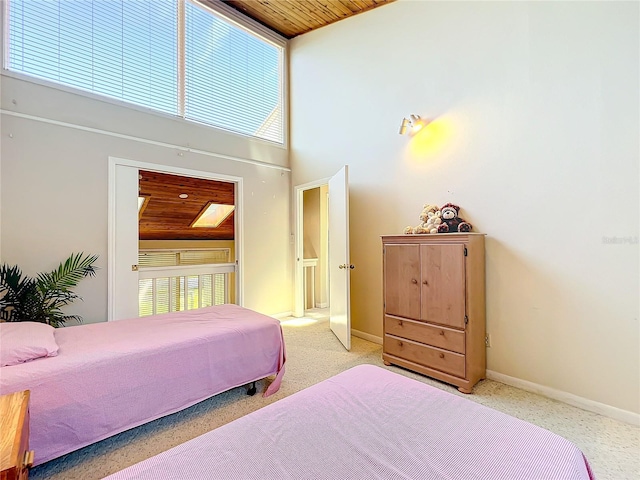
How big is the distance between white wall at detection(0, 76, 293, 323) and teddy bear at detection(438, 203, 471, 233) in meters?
2.79

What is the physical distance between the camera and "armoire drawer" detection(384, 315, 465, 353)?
2.42 metres

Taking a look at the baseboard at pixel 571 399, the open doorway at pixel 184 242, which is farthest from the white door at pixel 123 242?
the baseboard at pixel 571 399

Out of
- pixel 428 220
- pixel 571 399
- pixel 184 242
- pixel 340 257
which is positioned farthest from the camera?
pixel 184 242

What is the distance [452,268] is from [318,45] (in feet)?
11.8

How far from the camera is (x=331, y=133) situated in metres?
4.06

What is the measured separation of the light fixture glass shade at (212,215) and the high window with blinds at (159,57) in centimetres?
152

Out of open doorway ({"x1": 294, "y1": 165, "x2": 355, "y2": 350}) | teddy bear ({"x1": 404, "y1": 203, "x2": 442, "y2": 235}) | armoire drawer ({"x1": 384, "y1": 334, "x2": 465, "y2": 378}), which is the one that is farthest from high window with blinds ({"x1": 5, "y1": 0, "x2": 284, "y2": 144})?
armoire drawer ({"x1": 384, "y1": 334, "x2": 465, "y2": 378})

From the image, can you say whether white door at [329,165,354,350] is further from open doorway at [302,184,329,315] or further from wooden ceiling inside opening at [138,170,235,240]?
wooden ceiling inside opening at [138,170,235,240]

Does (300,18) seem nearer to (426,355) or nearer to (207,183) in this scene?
(207,183)

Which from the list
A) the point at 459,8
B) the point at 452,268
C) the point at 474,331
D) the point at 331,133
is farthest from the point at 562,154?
the point at 331,133

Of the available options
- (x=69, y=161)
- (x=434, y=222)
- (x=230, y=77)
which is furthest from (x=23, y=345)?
(x=230, y=77)

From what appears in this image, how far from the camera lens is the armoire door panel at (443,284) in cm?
240

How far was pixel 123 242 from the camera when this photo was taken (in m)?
3.25

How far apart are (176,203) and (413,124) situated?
3603 mm
